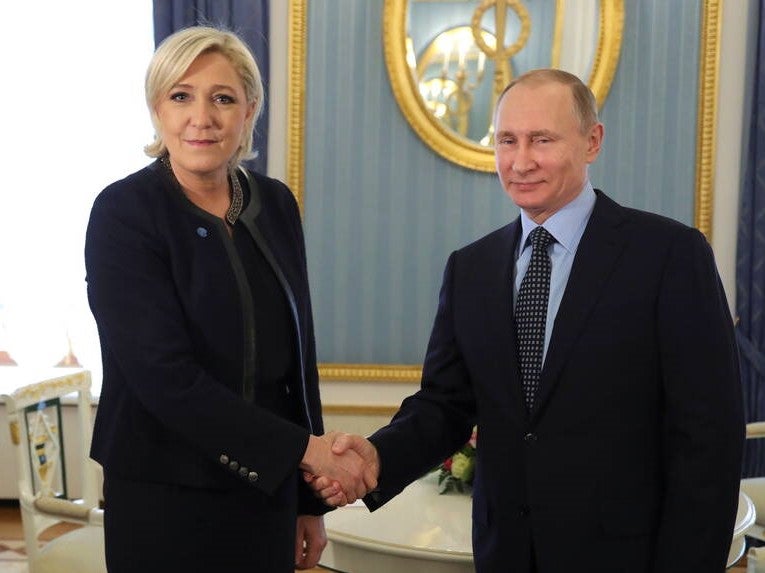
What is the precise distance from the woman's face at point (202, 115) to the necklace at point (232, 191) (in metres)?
0.03

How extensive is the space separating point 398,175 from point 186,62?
2.95 meters

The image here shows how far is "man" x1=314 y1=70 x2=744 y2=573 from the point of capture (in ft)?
5.29

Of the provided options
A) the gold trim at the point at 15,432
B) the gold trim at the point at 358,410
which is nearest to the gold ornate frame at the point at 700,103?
the gold trim at the point at 358,410

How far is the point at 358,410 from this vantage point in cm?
466

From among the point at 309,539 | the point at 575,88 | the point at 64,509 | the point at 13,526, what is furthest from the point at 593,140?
the point at 13,526

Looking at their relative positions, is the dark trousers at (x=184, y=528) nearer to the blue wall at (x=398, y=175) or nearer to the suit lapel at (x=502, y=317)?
the suit lapel at (x=502, y=317)

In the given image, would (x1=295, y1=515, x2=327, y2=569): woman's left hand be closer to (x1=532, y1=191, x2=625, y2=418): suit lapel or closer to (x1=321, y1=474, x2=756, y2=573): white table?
(x1=321, y1=474, x2=756, y2=573): white table

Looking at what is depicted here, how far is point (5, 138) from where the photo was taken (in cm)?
512

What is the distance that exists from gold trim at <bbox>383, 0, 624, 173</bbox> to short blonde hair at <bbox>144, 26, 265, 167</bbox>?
109 inches

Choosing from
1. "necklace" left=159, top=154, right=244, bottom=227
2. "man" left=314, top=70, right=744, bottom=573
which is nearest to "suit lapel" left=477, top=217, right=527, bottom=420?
"man" left=314, top=70, right=744, bottom=573

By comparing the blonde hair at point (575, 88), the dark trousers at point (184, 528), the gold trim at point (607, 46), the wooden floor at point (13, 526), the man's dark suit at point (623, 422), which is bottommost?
the wooden floor at point (13, 526)

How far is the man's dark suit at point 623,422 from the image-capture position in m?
1.61

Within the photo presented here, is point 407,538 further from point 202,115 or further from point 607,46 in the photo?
point 607,46

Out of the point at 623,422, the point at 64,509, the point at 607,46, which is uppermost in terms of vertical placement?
the point at 607,46
